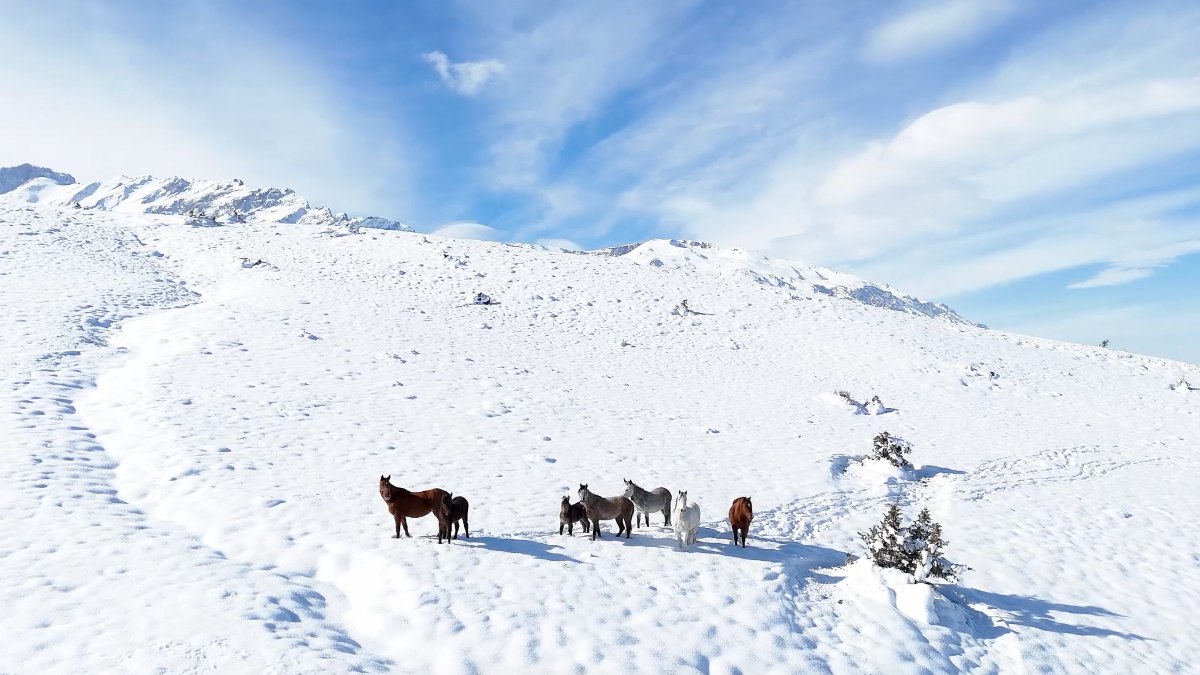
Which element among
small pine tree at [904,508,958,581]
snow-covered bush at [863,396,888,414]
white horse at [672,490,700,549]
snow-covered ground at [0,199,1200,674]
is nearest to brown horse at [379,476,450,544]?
snow-covered ground at [0,199,1200,674]

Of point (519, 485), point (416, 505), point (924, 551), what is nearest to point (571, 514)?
point (416, 505)

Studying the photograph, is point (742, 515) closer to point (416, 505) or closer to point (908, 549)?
point (908, 549)

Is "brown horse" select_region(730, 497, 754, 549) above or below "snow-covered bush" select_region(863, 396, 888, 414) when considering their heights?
below

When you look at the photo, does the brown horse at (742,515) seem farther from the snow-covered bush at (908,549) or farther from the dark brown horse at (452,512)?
the dark brown horse at (452,512)

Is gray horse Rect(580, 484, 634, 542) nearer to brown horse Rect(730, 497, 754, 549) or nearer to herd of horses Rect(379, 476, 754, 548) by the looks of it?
herd of horses Rect(379, 476, 754, 548)

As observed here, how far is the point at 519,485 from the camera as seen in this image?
1420cm

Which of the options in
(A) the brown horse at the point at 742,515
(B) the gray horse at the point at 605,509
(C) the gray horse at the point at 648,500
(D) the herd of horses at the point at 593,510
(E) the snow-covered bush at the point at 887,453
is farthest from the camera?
(E) the snow-covered bush at the point at 887,453

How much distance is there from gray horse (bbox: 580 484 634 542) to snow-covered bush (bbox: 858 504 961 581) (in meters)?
4.81

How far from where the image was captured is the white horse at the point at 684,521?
36.9 ft

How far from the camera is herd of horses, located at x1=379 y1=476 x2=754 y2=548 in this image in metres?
10.4

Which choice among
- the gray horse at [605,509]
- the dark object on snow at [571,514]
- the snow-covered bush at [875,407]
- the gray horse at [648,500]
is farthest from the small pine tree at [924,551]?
the snow-covered bush at [875,407]

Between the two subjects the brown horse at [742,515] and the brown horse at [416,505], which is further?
the brown horse at [742,515]

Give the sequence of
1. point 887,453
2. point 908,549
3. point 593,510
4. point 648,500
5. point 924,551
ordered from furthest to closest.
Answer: point 887,453 → point 648,500 → point 593,510 → point 924,551 → point 908,549

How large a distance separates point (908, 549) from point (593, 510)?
6.01 metres
